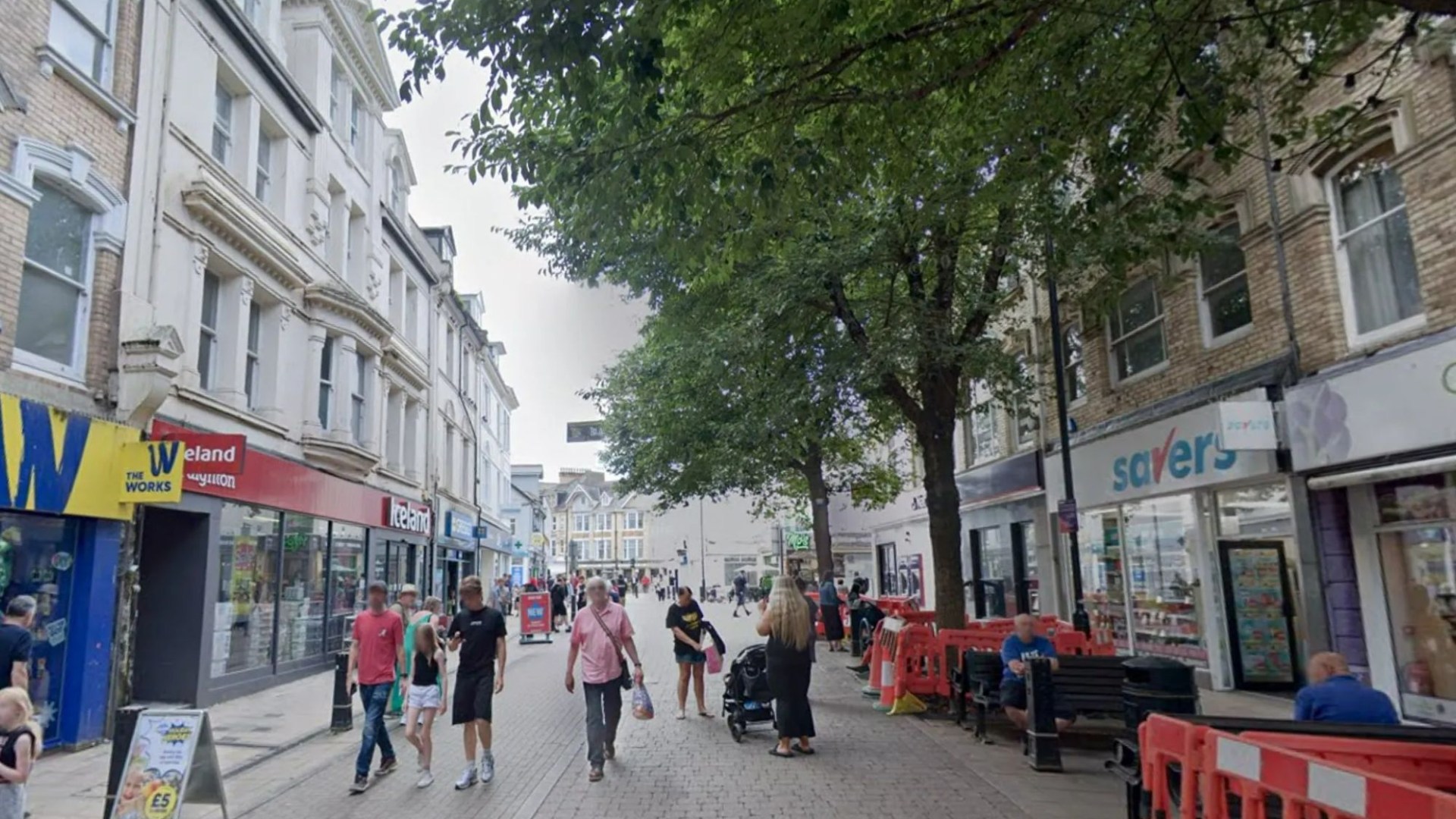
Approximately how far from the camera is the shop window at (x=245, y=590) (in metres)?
12.9

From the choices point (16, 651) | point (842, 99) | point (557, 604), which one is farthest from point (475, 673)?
point (557, 604)

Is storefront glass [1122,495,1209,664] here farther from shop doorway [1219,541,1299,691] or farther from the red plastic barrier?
the red plastic barrier

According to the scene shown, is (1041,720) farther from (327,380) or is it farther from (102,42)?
(327,380)

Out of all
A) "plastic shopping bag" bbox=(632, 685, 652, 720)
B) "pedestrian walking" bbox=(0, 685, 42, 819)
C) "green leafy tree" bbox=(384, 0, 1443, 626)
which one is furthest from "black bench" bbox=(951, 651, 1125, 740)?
"pedestrian walking" bbox=(0, 685, 42, 819)

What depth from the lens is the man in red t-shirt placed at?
7.90m

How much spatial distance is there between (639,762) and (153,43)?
10.4 meters

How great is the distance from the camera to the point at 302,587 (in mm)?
15852

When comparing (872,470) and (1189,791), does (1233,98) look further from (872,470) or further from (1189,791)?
(872,470)

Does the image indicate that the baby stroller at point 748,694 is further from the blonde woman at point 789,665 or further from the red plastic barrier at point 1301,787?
the red plastic barrier at point 1301,787

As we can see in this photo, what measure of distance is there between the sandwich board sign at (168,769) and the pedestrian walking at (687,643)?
17.3 feet

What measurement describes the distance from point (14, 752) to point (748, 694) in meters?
6.30

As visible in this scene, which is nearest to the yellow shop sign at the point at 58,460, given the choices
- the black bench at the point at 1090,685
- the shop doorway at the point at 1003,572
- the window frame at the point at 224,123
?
the window frame at the point at 224,123

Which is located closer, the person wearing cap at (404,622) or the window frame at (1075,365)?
the person wearing cap at (404,622)

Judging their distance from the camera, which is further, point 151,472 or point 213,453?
point 213,453
